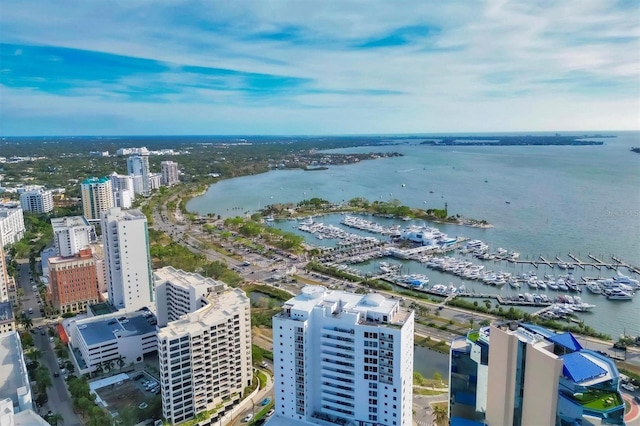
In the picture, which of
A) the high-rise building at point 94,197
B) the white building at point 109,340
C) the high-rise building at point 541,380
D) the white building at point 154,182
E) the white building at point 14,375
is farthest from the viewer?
the white building at point 154,182

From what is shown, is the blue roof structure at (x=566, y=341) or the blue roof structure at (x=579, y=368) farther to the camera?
the blue roof structure at (x=566, y=341)

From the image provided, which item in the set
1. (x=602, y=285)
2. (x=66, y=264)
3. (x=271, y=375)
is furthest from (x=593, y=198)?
(x=66, y=264)

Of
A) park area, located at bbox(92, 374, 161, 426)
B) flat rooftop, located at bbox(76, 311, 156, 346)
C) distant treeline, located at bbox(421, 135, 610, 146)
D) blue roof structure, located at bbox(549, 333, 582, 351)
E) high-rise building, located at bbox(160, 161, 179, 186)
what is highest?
distant treeline, located at bbox(421, 135, 610, 146)

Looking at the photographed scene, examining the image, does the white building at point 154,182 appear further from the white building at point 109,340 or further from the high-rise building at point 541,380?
the high-rise building at point 541,380

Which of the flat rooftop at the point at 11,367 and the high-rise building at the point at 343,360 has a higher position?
the high-rise building at the point at 343,360

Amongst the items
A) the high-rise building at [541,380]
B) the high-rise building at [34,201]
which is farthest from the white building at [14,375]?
the high-rise building at [34,201]

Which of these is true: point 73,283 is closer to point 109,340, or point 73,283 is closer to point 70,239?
point 70,239

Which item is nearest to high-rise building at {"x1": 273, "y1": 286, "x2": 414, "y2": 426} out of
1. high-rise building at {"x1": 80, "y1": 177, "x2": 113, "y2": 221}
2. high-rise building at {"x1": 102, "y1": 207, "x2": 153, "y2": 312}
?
high-rise building at {"x1": 102, "y1": 207, "x2": 153, "y2": 312}

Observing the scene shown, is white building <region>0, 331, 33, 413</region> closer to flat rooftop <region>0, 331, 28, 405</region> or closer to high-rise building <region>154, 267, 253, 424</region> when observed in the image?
flat rooftop <region>0, 331, 28, 405</region>
